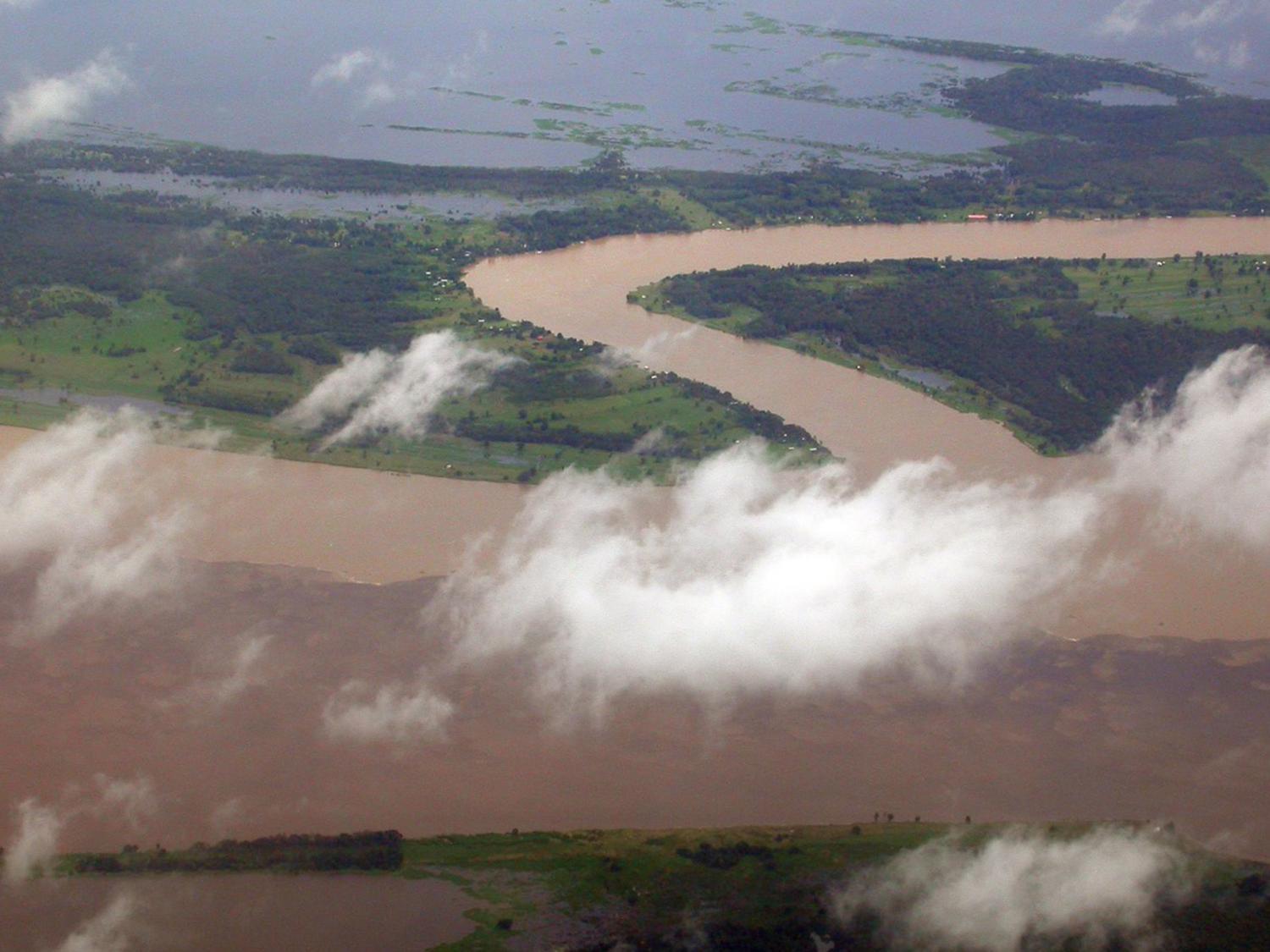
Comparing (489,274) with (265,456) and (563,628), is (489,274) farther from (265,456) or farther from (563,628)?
(563,628)

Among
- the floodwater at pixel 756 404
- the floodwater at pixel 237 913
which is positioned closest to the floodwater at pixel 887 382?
the floodwater at pixel 756 404

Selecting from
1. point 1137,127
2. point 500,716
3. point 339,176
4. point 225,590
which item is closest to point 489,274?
point 339,176

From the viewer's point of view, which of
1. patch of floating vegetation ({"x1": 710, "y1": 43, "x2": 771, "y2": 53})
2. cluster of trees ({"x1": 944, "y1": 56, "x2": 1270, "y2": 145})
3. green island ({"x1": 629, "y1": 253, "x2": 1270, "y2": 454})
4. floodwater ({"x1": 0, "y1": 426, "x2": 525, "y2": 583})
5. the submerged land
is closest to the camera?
the submerged land

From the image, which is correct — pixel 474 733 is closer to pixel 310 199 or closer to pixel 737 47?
pixel 310 199

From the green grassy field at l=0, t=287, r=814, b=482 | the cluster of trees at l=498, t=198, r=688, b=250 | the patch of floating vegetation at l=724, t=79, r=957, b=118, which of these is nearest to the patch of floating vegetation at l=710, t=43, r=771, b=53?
the patch of floating vegetation at l=724, t=79, r=957, b=118

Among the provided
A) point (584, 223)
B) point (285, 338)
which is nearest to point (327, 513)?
point (285, 338)

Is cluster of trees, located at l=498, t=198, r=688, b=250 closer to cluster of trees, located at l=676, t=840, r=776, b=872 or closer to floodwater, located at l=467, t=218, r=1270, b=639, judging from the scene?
floodwater, located at l=467, t=218, r=1270, b=639
